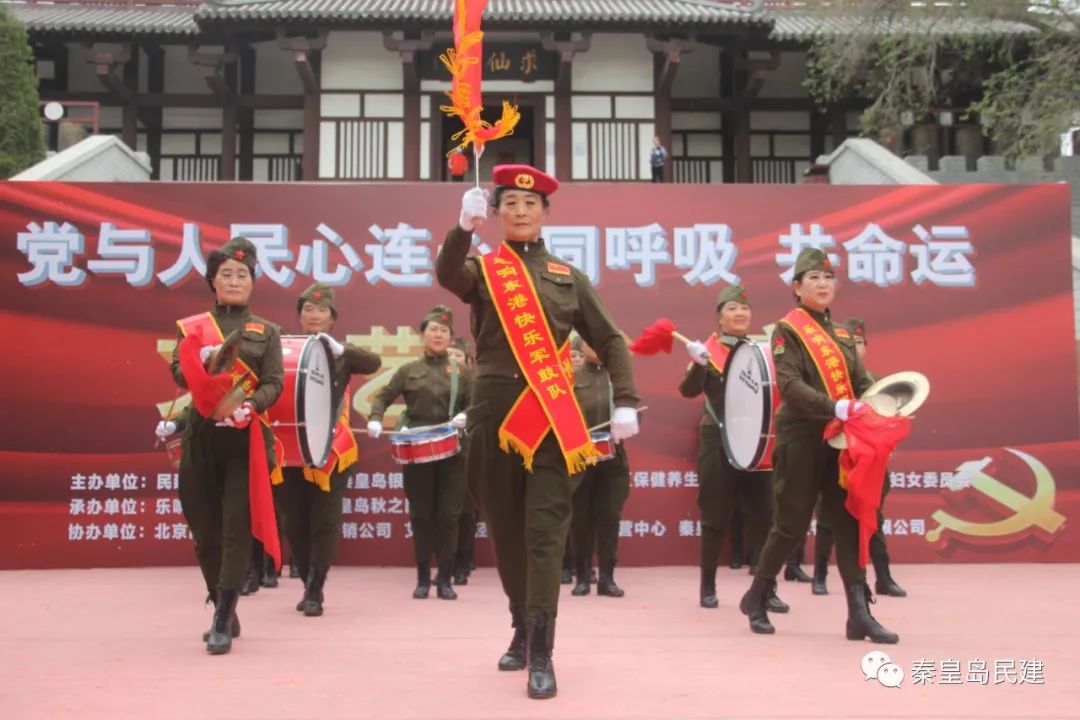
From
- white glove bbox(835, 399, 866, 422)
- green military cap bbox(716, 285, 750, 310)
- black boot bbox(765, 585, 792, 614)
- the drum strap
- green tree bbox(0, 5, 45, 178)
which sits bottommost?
black boot bbox(765, 585, 792, 614)

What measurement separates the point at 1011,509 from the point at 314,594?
4941mm

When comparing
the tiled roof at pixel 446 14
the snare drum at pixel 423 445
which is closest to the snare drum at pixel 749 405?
the snare drum at pixel 423 445

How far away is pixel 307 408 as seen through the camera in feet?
16.7

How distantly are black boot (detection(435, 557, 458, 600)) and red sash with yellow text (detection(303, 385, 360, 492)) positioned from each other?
81 centimetres

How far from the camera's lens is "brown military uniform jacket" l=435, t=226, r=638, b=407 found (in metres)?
3.75

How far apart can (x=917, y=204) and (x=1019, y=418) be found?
67.4 inches

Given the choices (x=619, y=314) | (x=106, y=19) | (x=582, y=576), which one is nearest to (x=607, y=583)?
(x=582, y=576)

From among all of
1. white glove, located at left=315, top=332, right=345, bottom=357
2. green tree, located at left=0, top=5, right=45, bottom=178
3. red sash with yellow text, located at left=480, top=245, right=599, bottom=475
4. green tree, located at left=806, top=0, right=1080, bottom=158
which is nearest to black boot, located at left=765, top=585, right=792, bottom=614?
red sash with yellow text, located at left=480, top=245, right=599, bottom=475

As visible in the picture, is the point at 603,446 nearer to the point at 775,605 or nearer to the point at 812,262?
the point at 775,605

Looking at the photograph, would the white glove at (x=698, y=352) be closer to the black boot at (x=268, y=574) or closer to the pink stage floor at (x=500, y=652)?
the pink stage floor at (x=500, y=652)

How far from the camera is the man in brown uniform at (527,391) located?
3.60 m

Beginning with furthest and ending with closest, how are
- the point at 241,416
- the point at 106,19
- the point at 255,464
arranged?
1. the point at 106,19
2. the point at 255,464
3. the point at 241,416

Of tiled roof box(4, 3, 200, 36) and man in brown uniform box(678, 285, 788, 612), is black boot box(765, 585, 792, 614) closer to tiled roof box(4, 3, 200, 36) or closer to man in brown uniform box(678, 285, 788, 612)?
man in brown uniform box(678, 285, 788, 612)

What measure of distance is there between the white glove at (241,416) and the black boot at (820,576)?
3447 millimetres
